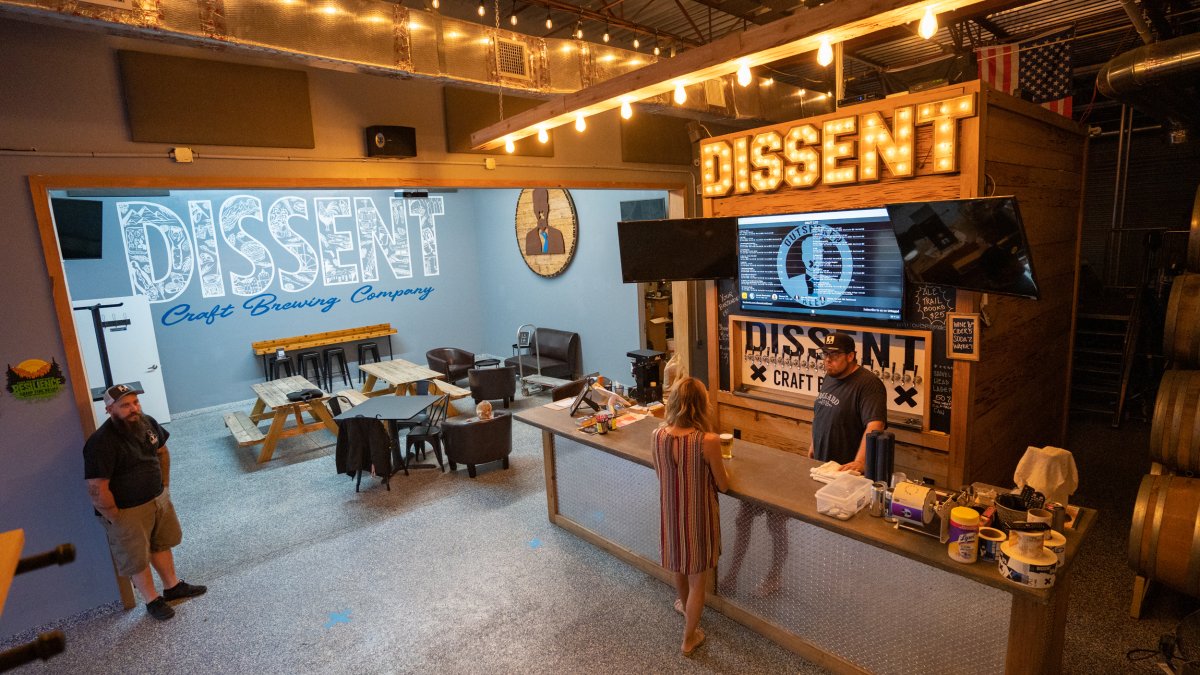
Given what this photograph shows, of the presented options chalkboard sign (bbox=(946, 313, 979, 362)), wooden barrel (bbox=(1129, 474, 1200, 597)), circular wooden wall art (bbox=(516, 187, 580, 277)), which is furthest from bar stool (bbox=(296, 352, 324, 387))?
wooden barrel (bbox=(1129, 474, 1200, 597))

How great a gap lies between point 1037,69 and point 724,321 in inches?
135

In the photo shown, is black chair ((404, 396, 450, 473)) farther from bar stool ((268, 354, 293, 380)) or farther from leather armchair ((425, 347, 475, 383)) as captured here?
→ bar stool ((268, 354, 293, 380))

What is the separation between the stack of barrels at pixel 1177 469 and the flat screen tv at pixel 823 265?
1562mm

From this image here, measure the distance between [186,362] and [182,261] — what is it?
4.89 feet

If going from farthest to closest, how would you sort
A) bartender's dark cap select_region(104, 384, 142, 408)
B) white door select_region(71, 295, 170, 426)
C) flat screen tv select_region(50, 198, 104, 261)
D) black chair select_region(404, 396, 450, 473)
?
white door select_region(71, 295, 170, 426) < flat screen tv select_region(50, 198, 104, 261) < black chair select_region(404, 396, 450, 473) < bartender's dark cap select_region(104, 384, 142, 408)

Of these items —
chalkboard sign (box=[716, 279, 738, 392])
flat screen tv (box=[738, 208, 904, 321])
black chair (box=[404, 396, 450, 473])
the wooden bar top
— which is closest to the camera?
the wooden bar top

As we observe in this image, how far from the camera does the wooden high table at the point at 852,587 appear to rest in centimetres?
250

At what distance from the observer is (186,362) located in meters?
9.01

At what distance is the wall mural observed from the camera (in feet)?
28.7

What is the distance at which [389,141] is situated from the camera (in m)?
4.86

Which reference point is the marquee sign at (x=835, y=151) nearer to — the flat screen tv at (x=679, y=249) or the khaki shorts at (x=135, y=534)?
the flat screen tv at (x=679, y=249)

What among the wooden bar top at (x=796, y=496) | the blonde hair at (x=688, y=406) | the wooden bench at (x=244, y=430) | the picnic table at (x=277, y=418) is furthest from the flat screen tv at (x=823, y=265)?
the wooden bench at (x=244, y=430)

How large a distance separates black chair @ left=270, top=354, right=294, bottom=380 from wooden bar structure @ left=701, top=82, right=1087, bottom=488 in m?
7.34

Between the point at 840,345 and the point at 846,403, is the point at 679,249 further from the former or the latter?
the point at 846,403
